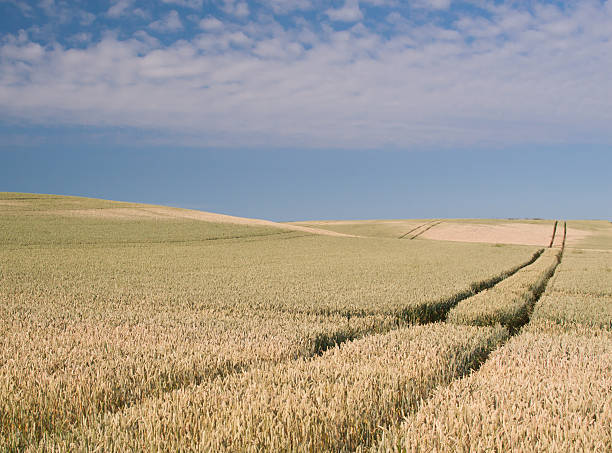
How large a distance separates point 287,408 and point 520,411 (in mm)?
1990

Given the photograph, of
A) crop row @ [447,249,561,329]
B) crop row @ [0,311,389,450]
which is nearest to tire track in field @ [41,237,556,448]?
crop row @ [0,311,389,450]

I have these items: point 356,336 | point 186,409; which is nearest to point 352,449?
point 186,409

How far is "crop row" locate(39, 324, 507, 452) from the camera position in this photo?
123 inches

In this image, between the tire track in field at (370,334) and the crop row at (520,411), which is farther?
the tire track in field at (370,334)

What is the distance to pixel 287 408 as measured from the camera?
355cm

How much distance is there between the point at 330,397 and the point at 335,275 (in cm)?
1230

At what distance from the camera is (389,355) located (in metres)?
5.41

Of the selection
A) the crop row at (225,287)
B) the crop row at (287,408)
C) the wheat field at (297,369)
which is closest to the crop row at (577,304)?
the wheat field at (297,369)

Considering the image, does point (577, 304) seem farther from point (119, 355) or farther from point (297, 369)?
point (119, 355)

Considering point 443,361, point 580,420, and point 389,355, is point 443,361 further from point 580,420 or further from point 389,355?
point 580,420

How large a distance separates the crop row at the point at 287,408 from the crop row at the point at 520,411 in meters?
0.29

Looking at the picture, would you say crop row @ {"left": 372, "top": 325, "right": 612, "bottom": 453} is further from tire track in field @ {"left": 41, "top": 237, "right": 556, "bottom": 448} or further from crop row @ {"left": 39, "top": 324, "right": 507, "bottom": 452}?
tire track in field @ {"left": 41, "top": 237, "right": 556, "bottom": 448}

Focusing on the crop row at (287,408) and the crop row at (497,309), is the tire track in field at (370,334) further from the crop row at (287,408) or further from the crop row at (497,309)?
the crop row at (497,309)

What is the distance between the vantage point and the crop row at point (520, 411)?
122 inches
